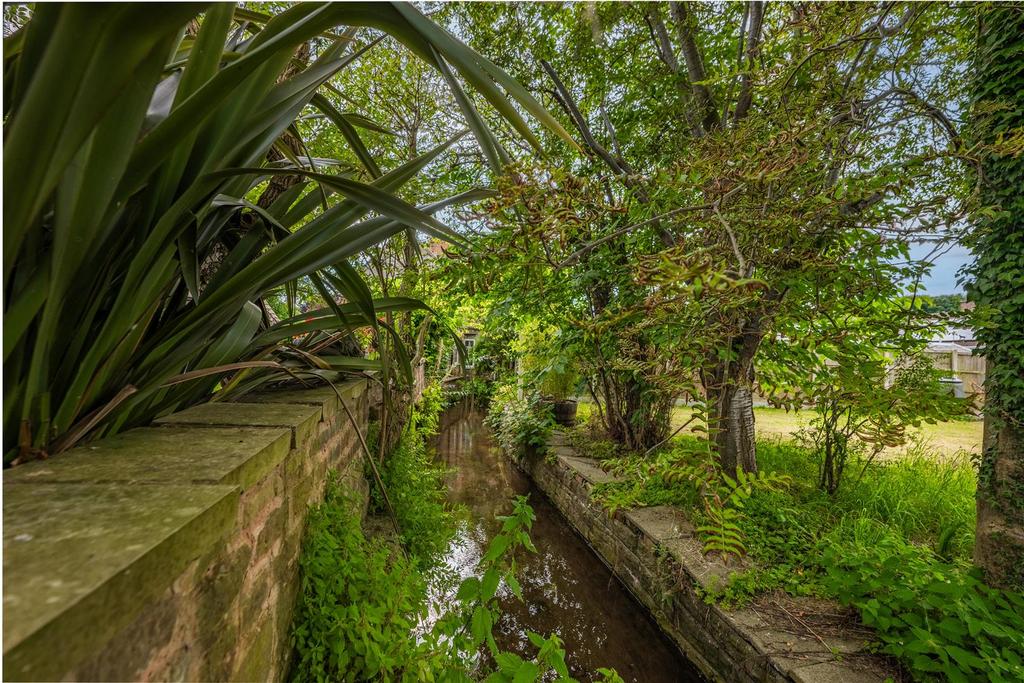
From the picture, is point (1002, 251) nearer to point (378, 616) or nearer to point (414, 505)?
point (378, 616)

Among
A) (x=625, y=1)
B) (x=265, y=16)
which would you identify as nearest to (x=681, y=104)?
(x=625, y=1)

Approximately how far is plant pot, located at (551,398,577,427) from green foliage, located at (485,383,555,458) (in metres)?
0.16

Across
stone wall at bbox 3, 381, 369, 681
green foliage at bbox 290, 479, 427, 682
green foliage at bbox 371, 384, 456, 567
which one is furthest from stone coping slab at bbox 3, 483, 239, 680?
green foliage at bbox 371, 384, 456, 567

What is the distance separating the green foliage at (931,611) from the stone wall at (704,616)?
16cm

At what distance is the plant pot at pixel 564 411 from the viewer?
17.4 feet

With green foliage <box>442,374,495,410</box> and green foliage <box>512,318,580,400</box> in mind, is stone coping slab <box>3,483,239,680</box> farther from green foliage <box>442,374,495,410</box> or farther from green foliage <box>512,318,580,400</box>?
green foliage <box>442,374,495,410</box>

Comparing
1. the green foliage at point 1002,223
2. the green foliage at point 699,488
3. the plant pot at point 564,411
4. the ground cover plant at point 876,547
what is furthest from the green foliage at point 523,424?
the green foliage at point 1002,223

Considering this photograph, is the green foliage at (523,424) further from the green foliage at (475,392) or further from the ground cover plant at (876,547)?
the green foliage at (475,392)

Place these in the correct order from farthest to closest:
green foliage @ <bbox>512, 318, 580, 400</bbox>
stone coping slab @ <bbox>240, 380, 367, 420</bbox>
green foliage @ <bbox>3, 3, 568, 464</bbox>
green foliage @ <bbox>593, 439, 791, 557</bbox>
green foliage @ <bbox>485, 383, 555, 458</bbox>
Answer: green foliage @ <bbox>485, 383, 555, 458</bbox>
green foliage @ <bbox>512, 318, 580, 400</bbox>
stone coping slab @ <bbox>240, 380, 367, 420</bbox>
green foliage @ <bbox>593, 439, 791, 557</bbox>
green foliage @ <bbox>3, 3, 568, 464</bbox>

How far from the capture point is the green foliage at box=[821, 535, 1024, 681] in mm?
1298

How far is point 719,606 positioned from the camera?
6.25 ft

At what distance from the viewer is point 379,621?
3.77 ft

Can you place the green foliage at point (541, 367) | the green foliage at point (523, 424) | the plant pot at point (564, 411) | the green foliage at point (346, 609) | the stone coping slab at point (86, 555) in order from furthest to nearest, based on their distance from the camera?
the plant pot at point (564, 411) → the green foliage at point (523, 424) → the green foliage at point (541, 367) → the green foliage at point (346, 609) → the stone coping slab at point (86, 555)

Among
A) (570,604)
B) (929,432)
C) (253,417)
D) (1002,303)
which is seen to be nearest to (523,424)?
(570,604)
